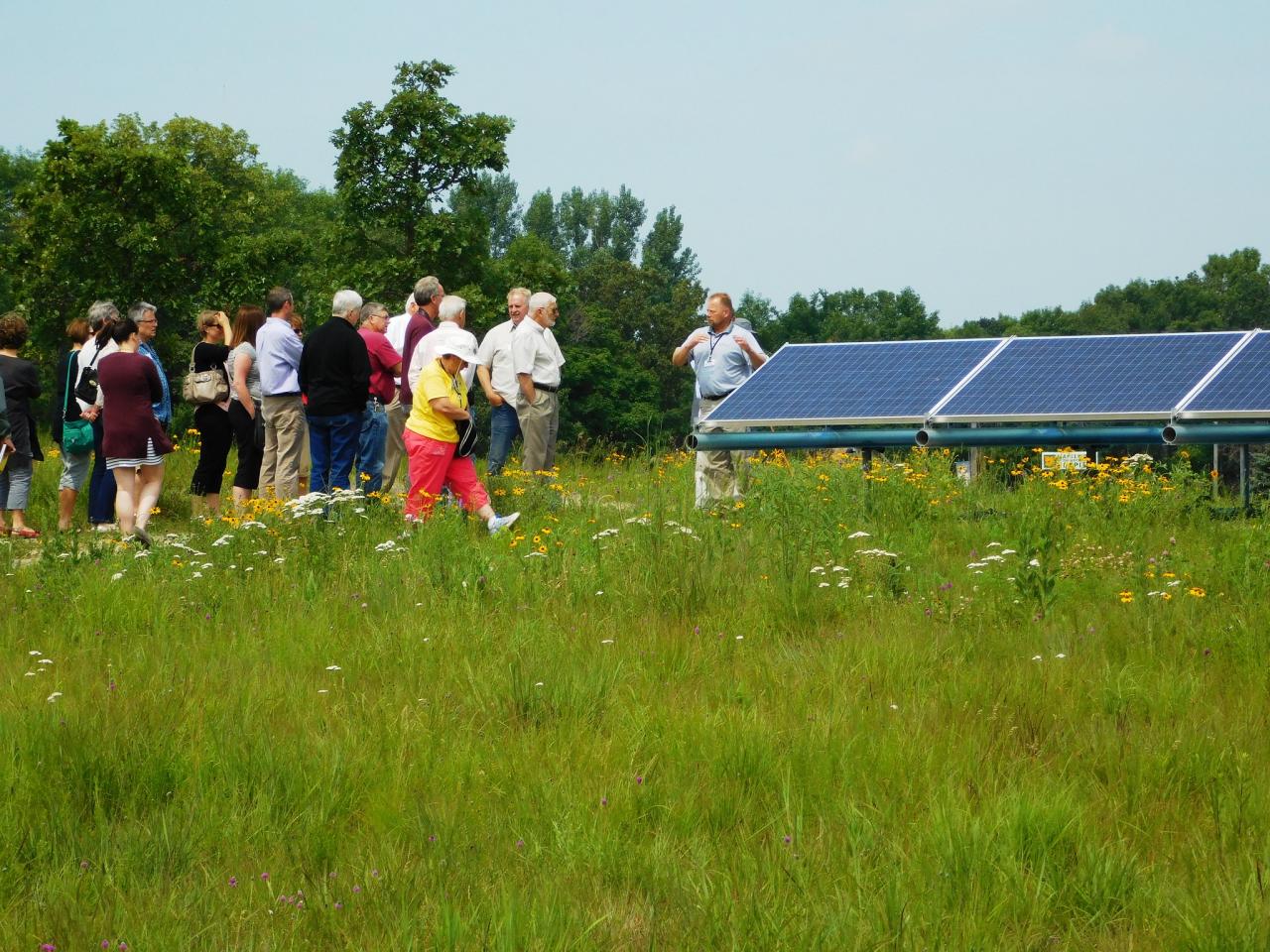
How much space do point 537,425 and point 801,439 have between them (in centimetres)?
244

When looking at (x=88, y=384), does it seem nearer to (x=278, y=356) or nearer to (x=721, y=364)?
(x=278, y=356)

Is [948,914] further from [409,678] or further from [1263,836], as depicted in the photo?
[409,678]

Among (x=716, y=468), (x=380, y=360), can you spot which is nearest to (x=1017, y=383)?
(x=716, y=468)

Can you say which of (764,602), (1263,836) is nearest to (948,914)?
(1263,836)

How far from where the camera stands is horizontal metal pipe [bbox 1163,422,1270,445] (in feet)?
37.1

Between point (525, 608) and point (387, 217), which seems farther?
point (387, 217)

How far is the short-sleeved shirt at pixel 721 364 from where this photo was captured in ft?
45.1

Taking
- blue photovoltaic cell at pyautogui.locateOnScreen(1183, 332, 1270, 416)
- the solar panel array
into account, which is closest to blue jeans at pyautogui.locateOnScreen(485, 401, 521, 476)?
the solar panel array

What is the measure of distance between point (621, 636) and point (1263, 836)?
309 cm

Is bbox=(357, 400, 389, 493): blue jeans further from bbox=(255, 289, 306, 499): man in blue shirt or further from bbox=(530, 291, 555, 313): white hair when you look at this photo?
bbox=(530, 291, 555, 313): white hair

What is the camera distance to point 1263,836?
4004 millimetres

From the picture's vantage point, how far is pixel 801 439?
1282 cm

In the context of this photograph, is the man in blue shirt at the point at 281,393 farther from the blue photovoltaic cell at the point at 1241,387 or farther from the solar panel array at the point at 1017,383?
the blue photovoltaic cell at the point at 1241,387

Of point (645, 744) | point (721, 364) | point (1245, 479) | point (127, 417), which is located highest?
point (721, 364)
